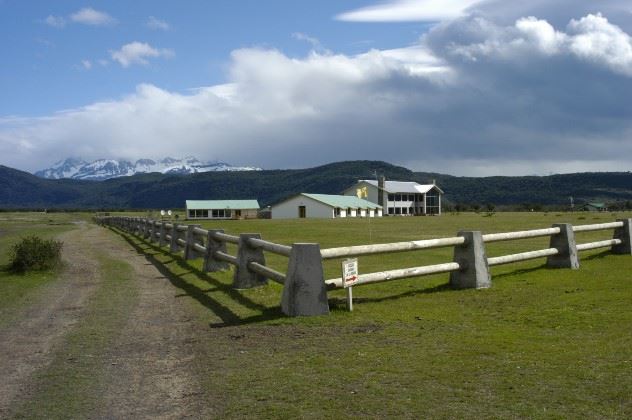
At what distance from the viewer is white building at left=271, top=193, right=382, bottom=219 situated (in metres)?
99.4

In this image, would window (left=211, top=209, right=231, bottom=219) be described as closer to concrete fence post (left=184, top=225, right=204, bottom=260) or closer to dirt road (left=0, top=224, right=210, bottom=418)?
concrete fence post (left=184, top=225, right=204, bottom=260)

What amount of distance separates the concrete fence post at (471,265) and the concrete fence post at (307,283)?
10.5 ft

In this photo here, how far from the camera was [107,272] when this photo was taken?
16203 mm

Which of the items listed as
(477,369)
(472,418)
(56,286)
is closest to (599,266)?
(477,369)

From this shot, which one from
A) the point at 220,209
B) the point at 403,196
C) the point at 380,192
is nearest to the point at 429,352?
the point at 220,209

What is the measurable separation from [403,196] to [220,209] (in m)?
33.0

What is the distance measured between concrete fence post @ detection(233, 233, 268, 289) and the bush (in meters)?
6.34

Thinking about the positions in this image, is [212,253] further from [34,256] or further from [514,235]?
[514,235]

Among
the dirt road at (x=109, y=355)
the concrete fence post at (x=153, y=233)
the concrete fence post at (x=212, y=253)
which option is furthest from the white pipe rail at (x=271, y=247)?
the concrete fence post at (x=153, y=233)

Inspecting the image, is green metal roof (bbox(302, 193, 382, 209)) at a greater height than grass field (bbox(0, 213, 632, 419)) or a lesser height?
greater

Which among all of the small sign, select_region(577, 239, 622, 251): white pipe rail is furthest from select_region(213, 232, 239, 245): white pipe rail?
select_region(577, 239, 622, 251): white pipe rail

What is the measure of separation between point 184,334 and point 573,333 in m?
4.77

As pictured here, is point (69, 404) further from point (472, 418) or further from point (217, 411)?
point (472, 418)

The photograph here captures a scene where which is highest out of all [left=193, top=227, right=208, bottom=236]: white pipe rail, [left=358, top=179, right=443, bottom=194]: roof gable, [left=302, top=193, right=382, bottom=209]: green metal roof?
[left=358, top=179, right=443, bottom=194]: roof gable
